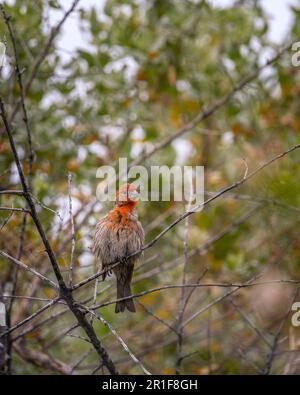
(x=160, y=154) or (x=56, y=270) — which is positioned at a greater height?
(x=160, y=154)

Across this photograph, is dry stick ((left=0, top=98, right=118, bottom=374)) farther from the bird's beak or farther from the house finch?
the bird's beak

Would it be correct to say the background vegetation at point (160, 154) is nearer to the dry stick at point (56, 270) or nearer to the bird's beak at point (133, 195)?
the bird's beak at point (133, 195)

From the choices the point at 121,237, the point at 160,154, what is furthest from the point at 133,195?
the point at 160,154

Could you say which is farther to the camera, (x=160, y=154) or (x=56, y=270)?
(x=160, y=154)

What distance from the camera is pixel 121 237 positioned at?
5871 millimetres

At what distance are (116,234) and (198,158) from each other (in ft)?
12.7

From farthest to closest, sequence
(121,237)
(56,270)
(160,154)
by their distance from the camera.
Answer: (160,154)
(121,237)
(56,270)

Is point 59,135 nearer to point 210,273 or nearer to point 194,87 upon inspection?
point 194,87

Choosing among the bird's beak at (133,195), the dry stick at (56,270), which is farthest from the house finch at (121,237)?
the dry stick at (56,270)

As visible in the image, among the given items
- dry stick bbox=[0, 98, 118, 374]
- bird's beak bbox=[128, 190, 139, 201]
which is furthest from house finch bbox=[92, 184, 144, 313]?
dry stick bbox=[0, 98, 118, 374]

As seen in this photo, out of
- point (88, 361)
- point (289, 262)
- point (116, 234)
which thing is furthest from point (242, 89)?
point (88, 361)

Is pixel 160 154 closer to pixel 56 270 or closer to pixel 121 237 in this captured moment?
pixel 121 237

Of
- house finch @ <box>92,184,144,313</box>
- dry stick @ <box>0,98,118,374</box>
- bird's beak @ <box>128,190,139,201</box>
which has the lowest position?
dry stick @ <box>0,98,118,374</box>

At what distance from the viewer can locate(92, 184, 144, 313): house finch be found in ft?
19.3
